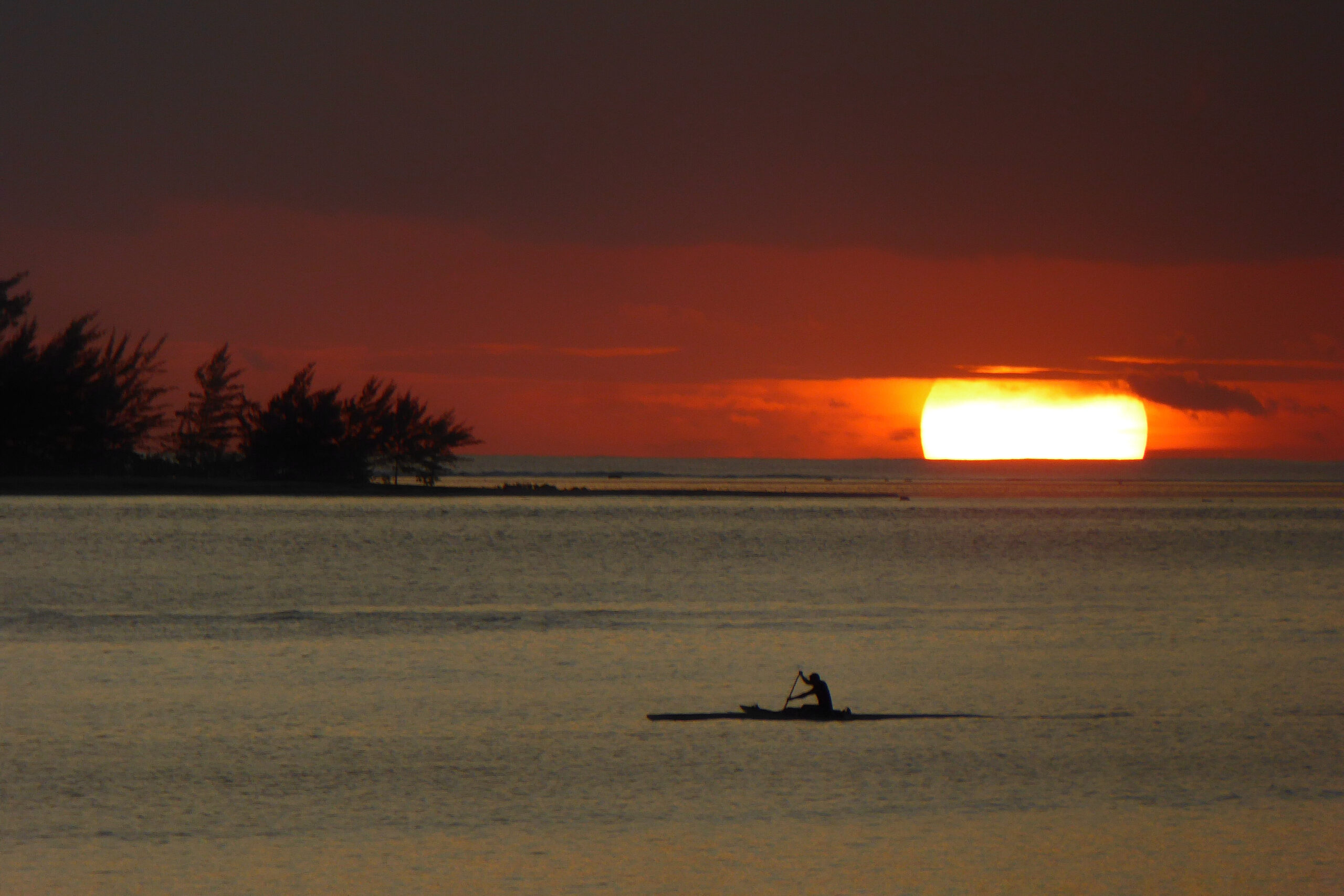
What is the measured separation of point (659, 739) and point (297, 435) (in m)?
145

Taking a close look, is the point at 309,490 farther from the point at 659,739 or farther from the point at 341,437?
the point at 659,739

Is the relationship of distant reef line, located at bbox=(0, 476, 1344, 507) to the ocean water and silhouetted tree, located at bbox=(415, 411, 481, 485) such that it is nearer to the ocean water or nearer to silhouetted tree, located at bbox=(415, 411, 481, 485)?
silhouetted tree, located at bbox=(415, 411, 481, 485)

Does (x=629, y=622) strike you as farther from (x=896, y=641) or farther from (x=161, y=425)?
(x=161, y=425)

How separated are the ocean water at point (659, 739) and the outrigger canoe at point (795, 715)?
1.04 feet

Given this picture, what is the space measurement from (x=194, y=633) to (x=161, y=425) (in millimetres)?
153248

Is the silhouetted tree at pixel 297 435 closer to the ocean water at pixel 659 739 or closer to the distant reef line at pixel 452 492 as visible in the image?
the distant reef line at pixel 452 492

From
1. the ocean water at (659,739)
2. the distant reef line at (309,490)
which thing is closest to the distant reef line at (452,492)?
the distant reef line at (309,490)

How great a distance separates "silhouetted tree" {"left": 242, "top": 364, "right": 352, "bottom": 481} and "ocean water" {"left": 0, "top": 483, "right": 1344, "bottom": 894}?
109835mm

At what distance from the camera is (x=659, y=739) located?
19.2 metres

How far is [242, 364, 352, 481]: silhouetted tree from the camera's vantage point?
157 metres

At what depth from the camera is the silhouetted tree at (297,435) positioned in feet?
514

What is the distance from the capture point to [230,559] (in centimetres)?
5894

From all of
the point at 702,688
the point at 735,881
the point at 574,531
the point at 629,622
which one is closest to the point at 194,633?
the point at 629,622

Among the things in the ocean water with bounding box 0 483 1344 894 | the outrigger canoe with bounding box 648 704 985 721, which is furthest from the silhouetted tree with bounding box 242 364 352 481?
the outrigger canoe with bounding box 648 704 985 721
